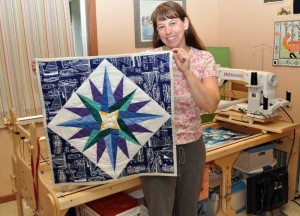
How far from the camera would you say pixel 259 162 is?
2.32 metres

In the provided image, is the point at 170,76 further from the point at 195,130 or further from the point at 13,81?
the point at 13,81

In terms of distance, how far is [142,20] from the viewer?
289cm

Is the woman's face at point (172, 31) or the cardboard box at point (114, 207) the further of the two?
the cardboard box at point (114, 207)

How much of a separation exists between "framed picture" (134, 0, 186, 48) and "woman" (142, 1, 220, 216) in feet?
4.84

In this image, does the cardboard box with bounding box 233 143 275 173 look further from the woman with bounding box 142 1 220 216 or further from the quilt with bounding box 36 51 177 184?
the quilt with bounding box 36 51 177 184

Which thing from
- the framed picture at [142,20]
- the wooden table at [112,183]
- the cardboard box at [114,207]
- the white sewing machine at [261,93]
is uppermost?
the framed picture at [142,20]

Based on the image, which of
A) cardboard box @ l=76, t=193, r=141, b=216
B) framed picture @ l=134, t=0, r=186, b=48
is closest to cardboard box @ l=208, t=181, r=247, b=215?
cardboard box @ l=76, t=193, r=141, b=216

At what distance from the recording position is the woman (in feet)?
4.43

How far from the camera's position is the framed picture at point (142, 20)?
9.37 ft

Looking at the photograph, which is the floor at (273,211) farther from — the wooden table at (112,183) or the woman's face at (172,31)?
the woman's face at (172,31)

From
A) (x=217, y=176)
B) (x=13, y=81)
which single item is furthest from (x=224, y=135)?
(x=13, y=81)

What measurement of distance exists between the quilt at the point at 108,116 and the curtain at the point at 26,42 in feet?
4.48

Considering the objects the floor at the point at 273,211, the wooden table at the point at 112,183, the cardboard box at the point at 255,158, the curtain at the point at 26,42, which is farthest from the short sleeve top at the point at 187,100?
the curtain at the point at 26,42

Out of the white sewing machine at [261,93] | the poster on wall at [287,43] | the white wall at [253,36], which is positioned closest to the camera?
the white sewing machine at [261,93]
